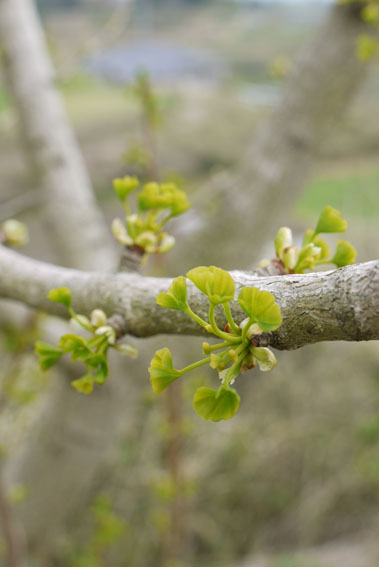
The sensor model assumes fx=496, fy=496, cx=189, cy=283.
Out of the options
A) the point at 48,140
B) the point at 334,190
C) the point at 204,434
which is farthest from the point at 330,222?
Result: the point at 334,190

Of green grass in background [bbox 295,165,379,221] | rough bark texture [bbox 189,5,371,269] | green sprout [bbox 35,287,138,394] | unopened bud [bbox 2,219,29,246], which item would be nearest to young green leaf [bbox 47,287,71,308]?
green sprout [bbox 35,287,138,394]

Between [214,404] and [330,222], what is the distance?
0.14m

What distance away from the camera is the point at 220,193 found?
1.01 metres

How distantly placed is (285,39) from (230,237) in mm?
3080

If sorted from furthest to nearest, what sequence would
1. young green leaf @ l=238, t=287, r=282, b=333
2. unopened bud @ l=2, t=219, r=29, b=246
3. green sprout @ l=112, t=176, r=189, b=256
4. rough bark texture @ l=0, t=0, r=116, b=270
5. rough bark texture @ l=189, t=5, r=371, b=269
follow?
rough bark texture @ l=0, t=0, r=116, b=270, rough bark texture @ l=189, t=5, r=371, b=269, unopened bud @ l=2, t=219, r=29, b=246, green sprout @ l=112, t=176, r=189, b=256, young green leaf @ l=238, t=287, r=282, b=333

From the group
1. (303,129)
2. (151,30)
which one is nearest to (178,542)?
(303,129)

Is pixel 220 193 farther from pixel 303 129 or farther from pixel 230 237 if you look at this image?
pixel 303 129

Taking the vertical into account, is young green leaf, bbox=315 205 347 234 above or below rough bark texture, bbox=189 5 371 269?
above

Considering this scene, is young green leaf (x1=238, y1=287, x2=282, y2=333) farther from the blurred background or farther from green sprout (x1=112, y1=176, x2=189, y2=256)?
the blurred background

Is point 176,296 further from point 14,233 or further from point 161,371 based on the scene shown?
point 14,233

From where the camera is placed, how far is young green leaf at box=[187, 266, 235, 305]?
20cm

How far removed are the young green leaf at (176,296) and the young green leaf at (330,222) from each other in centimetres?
11

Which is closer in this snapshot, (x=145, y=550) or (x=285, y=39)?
(x=145, y=550)

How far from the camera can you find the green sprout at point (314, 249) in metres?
0.29
